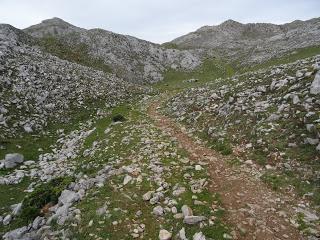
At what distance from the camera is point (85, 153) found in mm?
22969

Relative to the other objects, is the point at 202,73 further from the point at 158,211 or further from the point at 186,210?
the point at 186,210

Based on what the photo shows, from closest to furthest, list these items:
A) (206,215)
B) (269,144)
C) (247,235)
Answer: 1. (247,235)
2. (206,215)
3. (269,144)

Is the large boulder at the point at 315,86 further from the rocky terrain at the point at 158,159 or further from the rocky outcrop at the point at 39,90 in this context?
the rocky outcrop at the point at 39,90

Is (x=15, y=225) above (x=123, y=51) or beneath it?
beneath

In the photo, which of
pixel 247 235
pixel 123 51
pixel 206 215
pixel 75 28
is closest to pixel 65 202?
pixel 206 215

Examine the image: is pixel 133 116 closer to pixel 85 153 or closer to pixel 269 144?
pixel 85 153

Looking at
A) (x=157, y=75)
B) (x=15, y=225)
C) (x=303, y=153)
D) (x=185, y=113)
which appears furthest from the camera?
(x=157, y=75)

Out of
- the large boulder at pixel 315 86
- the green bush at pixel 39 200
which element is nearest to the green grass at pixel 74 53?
the green bush at pixel 39 200

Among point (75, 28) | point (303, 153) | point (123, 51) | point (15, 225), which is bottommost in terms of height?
point (15, 225)

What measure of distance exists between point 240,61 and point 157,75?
19054 mm

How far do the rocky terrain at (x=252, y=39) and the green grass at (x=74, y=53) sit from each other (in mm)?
29958

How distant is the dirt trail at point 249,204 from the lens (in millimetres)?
12589

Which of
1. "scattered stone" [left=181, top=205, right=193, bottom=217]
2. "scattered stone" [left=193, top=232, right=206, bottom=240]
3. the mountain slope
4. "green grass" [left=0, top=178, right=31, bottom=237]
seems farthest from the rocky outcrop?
the mountain slope

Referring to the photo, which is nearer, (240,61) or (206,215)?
(206,215)
